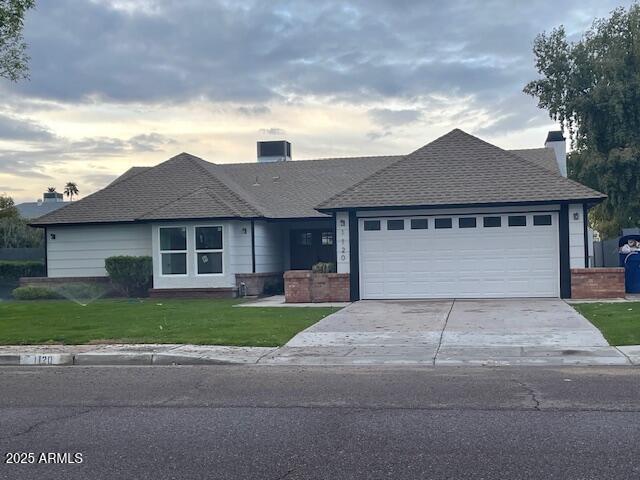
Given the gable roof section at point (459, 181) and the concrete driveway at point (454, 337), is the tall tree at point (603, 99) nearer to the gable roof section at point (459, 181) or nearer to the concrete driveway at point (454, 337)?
the gable roof section at point (459, 181)

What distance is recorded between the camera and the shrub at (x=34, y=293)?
2477 centimetres

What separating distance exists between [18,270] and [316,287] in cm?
1357

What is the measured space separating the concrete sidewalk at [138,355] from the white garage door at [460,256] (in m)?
9.02

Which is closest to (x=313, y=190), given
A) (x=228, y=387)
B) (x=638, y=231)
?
(x=638, y=231)

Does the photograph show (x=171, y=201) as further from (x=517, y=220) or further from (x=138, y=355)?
(x=138, y=355)

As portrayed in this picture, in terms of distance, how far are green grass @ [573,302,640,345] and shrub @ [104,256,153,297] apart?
13.7 m

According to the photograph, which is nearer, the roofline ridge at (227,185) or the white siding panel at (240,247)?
the white siding panel at (240,247)

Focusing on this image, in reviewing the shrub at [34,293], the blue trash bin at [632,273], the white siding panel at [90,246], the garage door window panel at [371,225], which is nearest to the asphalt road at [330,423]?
the garage door window panel at [371,225]

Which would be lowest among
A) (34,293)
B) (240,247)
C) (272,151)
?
(34,293)

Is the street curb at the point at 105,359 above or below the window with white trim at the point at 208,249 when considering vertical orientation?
below

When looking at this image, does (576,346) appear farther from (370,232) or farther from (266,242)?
(266,242)

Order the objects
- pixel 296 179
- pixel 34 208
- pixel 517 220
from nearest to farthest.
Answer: pixel 517 220 → pixel 296 179 → pixel 34 208

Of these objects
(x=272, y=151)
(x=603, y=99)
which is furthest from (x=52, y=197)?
(x=603, y=99)

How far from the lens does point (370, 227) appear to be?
70.0ft
